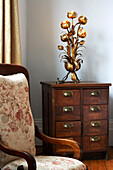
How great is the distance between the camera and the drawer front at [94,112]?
2.63m

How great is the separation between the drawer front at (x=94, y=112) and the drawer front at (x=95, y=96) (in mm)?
52

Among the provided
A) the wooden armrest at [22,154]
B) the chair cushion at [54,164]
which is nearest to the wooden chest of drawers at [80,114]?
the chair cushion at [54,164]

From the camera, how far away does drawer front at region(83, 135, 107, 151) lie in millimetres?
2661

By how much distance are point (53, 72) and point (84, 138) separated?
977mm

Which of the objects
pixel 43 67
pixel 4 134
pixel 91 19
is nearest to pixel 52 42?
pixel 43 67

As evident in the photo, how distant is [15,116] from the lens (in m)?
1.72

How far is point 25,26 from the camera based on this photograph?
306cm

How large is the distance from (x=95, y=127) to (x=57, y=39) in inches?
48.2

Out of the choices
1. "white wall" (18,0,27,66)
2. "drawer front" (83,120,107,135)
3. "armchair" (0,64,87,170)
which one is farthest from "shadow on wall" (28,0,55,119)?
"armchair" (0,64,87,170)

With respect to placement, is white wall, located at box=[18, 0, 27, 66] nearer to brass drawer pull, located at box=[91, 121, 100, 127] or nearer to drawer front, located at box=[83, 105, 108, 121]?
drawer front, located at box=[83, 105, 108, 121]

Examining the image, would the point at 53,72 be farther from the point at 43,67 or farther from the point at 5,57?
the point at 5,57

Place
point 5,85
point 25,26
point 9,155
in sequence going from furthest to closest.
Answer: point 25,26 < point 5,85 < point 9,155

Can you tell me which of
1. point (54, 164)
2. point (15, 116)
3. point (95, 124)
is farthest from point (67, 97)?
point (54, 164)

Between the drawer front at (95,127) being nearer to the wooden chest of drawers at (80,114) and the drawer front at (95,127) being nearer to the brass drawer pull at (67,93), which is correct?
the wooden chest of drawers at (80,114)
